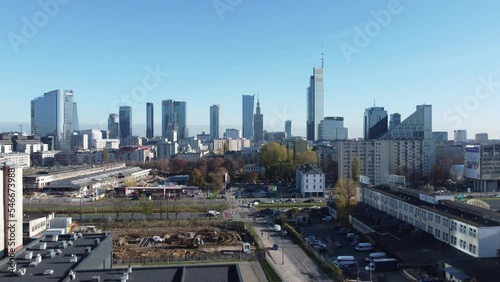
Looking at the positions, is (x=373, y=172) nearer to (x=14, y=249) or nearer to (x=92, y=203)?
(x=92, y=203)

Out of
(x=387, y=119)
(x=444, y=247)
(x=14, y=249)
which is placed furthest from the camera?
(x=387, y=119)

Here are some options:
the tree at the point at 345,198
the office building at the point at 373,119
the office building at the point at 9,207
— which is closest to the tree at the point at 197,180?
the tree at the point at 345,198

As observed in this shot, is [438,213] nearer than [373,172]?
Yes

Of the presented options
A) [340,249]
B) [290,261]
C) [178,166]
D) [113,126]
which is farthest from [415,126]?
[113,126]

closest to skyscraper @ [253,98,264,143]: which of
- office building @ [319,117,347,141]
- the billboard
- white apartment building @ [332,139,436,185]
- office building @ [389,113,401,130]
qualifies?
office building @ [319,117,347,141]

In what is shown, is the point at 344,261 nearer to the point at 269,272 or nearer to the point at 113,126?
the point at 269,272

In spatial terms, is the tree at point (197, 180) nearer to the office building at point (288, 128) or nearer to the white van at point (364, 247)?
the white van at point (364, 247)

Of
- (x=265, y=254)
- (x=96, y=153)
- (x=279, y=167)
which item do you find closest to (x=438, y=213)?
(x=265, y=254)
